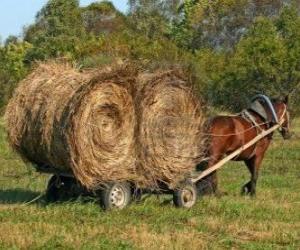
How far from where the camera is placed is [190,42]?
65062mm

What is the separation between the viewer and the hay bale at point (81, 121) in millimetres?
10484

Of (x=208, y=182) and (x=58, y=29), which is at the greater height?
(x=58, y=29)

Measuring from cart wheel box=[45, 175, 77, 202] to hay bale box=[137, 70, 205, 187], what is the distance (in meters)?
1.37

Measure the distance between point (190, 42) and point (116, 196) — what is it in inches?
2148

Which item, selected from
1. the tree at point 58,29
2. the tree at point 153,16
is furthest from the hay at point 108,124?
the tree at point 153,16

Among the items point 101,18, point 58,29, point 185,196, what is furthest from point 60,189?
point 101,18

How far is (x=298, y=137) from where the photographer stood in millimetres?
27828

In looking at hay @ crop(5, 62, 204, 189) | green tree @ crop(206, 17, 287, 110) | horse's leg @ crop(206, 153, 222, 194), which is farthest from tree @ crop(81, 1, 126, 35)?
hay @ crop(5, 62, 204, 189)

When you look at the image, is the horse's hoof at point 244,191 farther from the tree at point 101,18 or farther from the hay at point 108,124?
the tree at point 101,18

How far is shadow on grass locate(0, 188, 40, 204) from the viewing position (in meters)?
12.5

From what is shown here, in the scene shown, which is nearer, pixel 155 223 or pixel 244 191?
pixel 155 223

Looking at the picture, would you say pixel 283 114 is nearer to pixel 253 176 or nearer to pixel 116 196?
pixel 253 176

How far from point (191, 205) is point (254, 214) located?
1.10 m

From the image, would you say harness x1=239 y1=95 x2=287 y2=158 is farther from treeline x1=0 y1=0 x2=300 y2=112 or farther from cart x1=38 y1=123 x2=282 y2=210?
cart x1=38 y1=123 x2=282 y2=210
